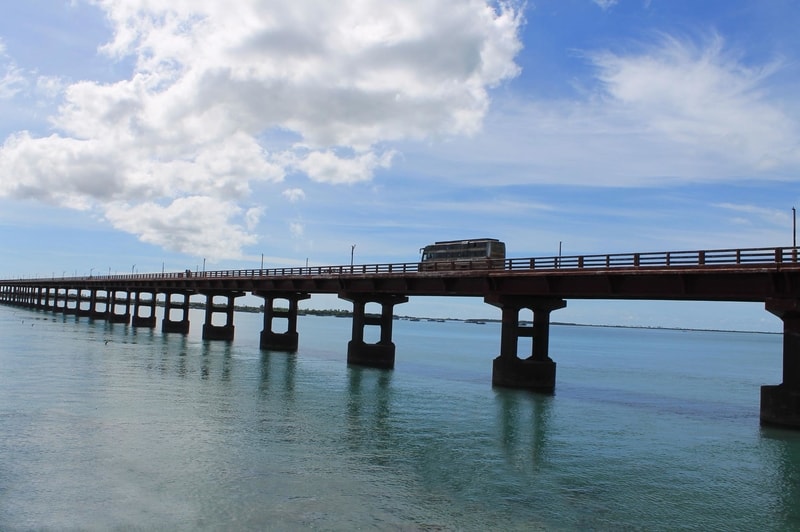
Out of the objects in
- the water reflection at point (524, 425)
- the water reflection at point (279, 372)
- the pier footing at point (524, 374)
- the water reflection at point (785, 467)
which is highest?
the pier footing at point (524, 374)

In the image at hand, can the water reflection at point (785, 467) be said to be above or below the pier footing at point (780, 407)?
below

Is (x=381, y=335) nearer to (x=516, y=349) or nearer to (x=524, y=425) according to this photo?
(x=516, y=349)

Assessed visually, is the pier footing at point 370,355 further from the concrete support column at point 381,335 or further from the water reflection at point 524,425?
the water reflection at point 524,425

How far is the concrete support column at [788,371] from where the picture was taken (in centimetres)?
2970

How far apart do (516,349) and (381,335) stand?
17.5 m

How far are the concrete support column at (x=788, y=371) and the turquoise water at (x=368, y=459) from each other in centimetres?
98

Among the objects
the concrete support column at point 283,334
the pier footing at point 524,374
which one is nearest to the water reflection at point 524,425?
the pier footing at point 524,374

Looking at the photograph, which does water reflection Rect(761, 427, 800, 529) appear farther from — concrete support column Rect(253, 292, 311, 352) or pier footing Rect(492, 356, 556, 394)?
concrete support column Rect(253, 292, 311, 352)

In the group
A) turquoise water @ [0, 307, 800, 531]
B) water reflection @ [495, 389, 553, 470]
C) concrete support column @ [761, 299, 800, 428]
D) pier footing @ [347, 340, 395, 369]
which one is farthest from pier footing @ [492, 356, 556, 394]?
pier footing @ [347, 340, 395, 369]

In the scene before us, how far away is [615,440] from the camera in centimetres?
2722

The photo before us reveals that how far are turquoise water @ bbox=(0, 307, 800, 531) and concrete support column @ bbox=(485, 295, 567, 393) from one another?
1868 mm

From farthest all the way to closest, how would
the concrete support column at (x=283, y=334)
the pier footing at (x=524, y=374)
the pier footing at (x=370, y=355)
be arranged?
the concrete support column at (x=283, y=334)
the pier footing at (x=370, y=355)
the pier footing at (x=524, y=374)

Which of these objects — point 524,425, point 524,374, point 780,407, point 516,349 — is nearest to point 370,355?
point 516,349

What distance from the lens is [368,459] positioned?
70.2 ft
